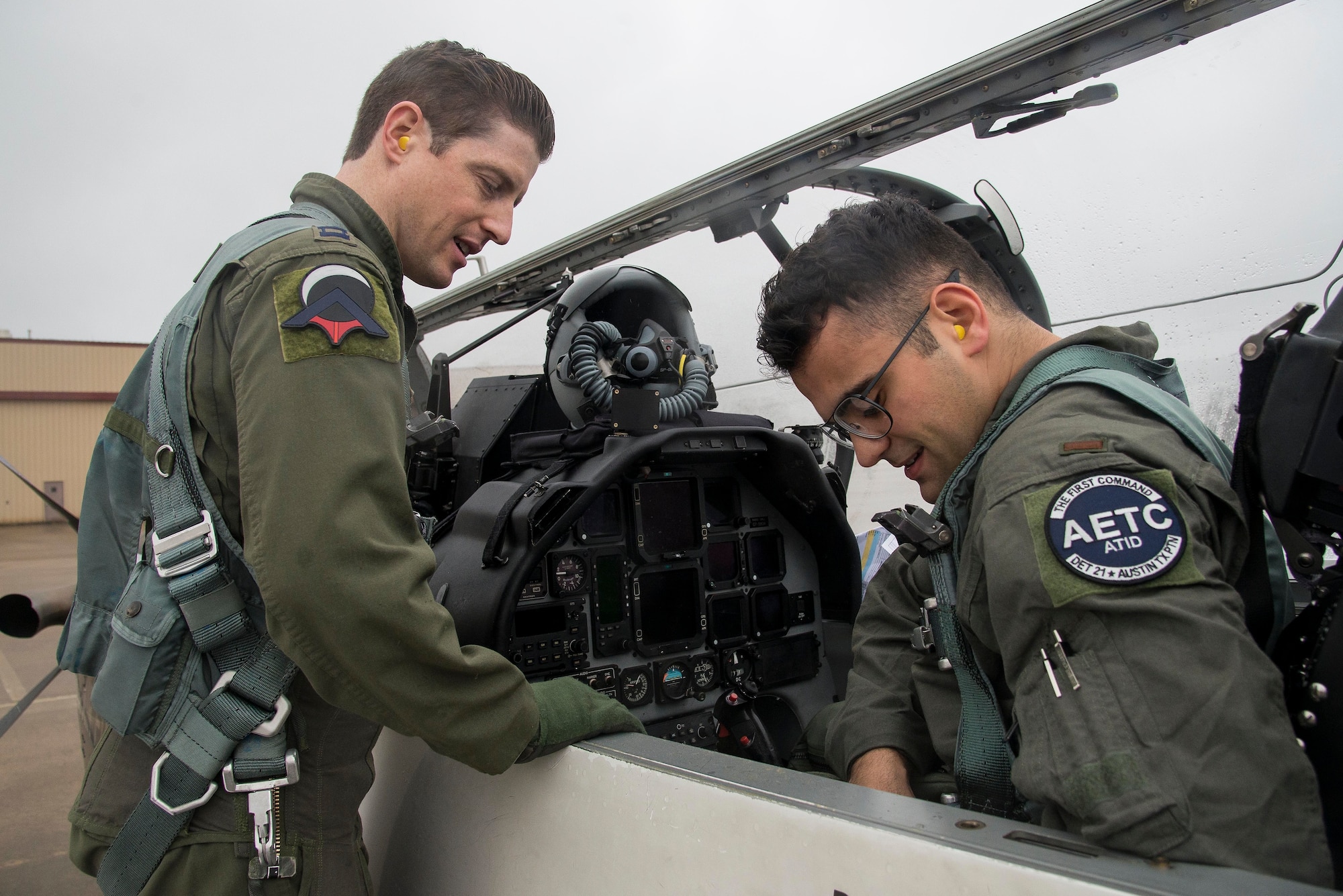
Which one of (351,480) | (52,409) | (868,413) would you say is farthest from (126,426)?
(52,409)

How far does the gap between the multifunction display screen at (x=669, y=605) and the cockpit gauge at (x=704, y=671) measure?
3.0 inches

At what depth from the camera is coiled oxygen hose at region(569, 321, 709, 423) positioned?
7.10 ft

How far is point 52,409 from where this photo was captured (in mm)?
14930

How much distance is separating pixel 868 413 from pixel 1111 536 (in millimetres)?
477

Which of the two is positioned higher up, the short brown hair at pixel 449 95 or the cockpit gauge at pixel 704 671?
the short brown hair at pixel 449 95

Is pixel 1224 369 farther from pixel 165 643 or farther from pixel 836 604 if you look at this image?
pixel 165 643

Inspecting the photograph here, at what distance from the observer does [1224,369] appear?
5.19ft

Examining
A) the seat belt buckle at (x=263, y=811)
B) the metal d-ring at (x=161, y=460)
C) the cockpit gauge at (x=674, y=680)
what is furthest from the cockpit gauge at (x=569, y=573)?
the metal d-ring at (x=161, y=460)

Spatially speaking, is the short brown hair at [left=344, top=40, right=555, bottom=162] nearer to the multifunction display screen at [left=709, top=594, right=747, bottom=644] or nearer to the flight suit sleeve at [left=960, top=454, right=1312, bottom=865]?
the flight suit sleeve at [left=960, top=454, right=1312, bottom=865]

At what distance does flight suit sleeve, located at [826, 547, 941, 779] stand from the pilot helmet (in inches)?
31.3

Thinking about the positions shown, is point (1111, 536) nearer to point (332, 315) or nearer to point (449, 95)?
point (332, 315)

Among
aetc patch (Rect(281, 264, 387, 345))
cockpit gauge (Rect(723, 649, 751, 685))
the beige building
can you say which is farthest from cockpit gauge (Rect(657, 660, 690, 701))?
the beige building

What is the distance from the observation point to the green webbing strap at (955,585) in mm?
1047

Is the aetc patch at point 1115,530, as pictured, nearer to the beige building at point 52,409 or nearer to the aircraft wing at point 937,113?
the aircraft wing at point 937,113
